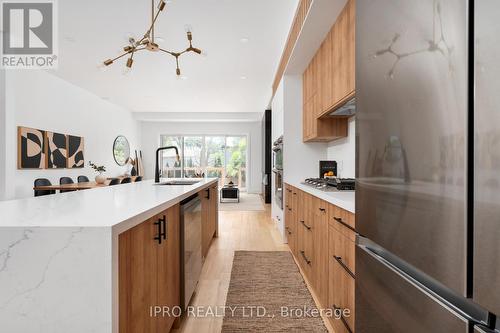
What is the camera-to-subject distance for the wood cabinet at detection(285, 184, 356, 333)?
1.43 m

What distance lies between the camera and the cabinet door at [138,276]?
965 millimetres

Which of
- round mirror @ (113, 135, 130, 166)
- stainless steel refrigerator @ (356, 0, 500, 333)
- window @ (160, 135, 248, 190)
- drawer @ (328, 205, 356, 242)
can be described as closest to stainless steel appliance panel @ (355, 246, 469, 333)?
stainless steel refrigerator @ (356, 0, 500, 333)

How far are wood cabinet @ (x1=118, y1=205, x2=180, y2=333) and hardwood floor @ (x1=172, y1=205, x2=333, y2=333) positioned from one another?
268 millimetres

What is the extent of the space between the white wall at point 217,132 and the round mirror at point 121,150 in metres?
1.28

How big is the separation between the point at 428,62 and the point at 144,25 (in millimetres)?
3633

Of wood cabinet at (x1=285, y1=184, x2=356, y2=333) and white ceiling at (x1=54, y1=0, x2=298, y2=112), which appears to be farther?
white ceiling at (x1=54, y1=0, x2=298, y2=112)

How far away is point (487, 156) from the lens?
537 millimetres

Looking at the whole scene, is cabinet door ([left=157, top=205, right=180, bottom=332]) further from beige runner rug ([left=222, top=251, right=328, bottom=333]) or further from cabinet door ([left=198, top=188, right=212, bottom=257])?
cabinet door ([left=198, top=188, right=212, bottom=257])

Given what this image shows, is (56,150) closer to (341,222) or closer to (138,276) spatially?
(138,276)

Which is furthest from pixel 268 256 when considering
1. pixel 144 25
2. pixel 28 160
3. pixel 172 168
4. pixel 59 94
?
pixel 172 168

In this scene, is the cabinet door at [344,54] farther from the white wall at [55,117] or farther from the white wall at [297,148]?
the white wall at [55,117]

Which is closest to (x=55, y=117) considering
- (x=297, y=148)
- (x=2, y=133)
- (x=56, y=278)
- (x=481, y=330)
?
(x=2, y=133)

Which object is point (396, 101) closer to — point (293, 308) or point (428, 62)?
point (428, 62)

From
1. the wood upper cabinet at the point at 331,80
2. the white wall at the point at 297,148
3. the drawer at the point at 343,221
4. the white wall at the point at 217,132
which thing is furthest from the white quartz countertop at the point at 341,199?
the white wall at the point at 217,132
